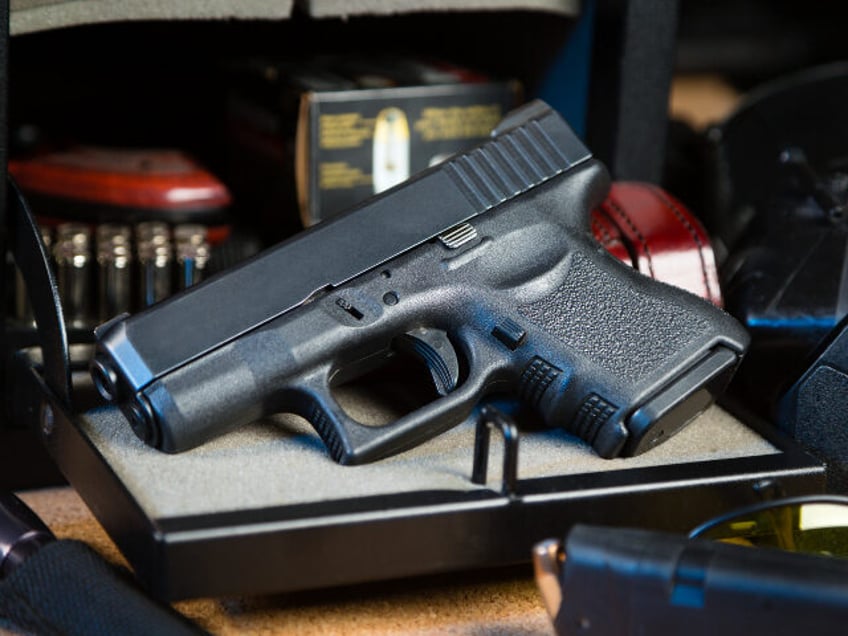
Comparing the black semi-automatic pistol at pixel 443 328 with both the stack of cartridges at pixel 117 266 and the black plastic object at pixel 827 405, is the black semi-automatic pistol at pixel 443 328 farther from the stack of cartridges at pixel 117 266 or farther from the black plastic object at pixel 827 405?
the stack of cartridges at pixel 117 266

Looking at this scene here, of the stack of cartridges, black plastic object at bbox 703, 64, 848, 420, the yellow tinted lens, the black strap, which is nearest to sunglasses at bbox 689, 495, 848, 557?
the yellow tinted lens

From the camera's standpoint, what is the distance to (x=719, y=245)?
0.94 meters

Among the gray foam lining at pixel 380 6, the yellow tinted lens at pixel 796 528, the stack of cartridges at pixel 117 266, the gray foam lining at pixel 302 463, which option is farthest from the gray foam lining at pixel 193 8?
the yellow tinted lens at pixel 796 528

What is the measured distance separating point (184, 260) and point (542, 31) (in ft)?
1.11

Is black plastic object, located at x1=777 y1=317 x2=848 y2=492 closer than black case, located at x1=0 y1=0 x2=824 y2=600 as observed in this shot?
No

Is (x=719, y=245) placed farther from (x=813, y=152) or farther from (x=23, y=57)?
(x=23, y=57)

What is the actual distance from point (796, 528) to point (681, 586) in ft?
0.50

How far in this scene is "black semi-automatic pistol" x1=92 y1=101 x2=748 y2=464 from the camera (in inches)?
25.1

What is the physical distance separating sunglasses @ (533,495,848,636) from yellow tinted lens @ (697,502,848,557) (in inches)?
4.1

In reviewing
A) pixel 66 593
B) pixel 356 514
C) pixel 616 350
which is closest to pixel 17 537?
pixel 66 593

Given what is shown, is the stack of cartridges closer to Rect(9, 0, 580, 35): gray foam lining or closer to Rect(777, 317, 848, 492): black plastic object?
Rect(9, 0, 580, 35): gray foam lining

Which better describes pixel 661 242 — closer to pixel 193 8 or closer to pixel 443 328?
pixel 443 328

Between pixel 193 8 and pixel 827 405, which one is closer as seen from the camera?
pixel 827 405

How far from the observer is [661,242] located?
792mm
